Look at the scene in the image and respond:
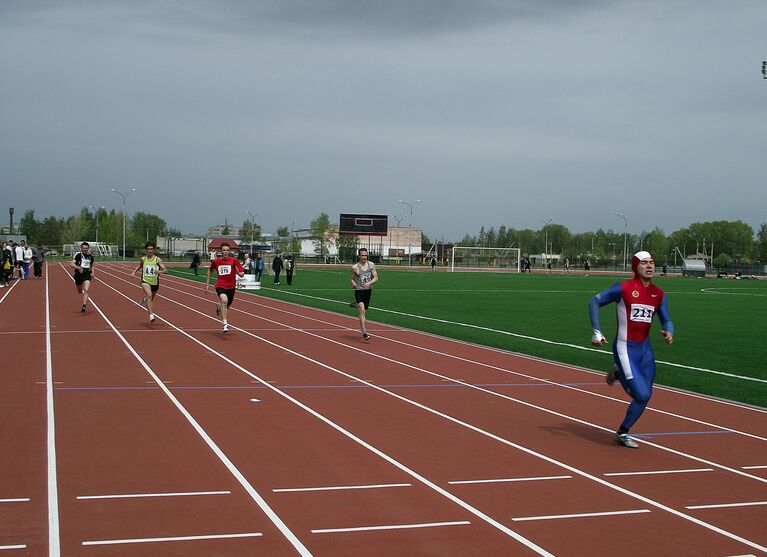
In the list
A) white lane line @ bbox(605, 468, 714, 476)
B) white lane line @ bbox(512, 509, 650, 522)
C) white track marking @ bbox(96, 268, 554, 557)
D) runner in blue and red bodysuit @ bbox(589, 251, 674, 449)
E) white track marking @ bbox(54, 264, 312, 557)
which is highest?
runner in blue and red bodysuit @ bbox(589, 251, 674, 449)

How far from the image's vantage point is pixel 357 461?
7.21 metres

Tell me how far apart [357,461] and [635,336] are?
9.88 ft

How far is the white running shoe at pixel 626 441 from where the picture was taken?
7.98 m

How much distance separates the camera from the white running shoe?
7977 millimetres

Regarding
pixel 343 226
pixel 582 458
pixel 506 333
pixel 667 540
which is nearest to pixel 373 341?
pixel 506 333

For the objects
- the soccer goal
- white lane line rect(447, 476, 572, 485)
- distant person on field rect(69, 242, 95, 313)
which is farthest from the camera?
the soccer goal

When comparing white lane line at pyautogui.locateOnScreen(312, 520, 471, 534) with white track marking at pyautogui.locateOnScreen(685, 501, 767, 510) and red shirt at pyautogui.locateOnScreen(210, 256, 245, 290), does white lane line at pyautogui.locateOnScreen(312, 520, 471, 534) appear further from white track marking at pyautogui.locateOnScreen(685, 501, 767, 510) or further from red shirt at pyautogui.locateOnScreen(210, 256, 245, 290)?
red shirt at pyautogui.locateOnScreen(210, 256, 245, 290)

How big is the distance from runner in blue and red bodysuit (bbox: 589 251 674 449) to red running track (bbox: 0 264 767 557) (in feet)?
1.46

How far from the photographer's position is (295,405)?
9711 mm

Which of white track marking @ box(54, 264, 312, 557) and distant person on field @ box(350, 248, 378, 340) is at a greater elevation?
distant person on field @ box(350, 248, 378, 340)

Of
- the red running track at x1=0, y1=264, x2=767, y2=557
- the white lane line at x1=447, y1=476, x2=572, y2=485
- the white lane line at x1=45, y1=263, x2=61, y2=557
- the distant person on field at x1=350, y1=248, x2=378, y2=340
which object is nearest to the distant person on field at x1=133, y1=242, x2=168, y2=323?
the distant person on field at x1=350, y1=248, x2=378, y2=340

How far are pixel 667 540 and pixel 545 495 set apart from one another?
1128mm

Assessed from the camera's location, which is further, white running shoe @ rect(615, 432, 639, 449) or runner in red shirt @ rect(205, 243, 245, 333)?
runner in red shirt @ rect(205, 243, 245, 333)

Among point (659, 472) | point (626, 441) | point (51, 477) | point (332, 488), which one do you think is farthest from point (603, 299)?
point (51, 477)
